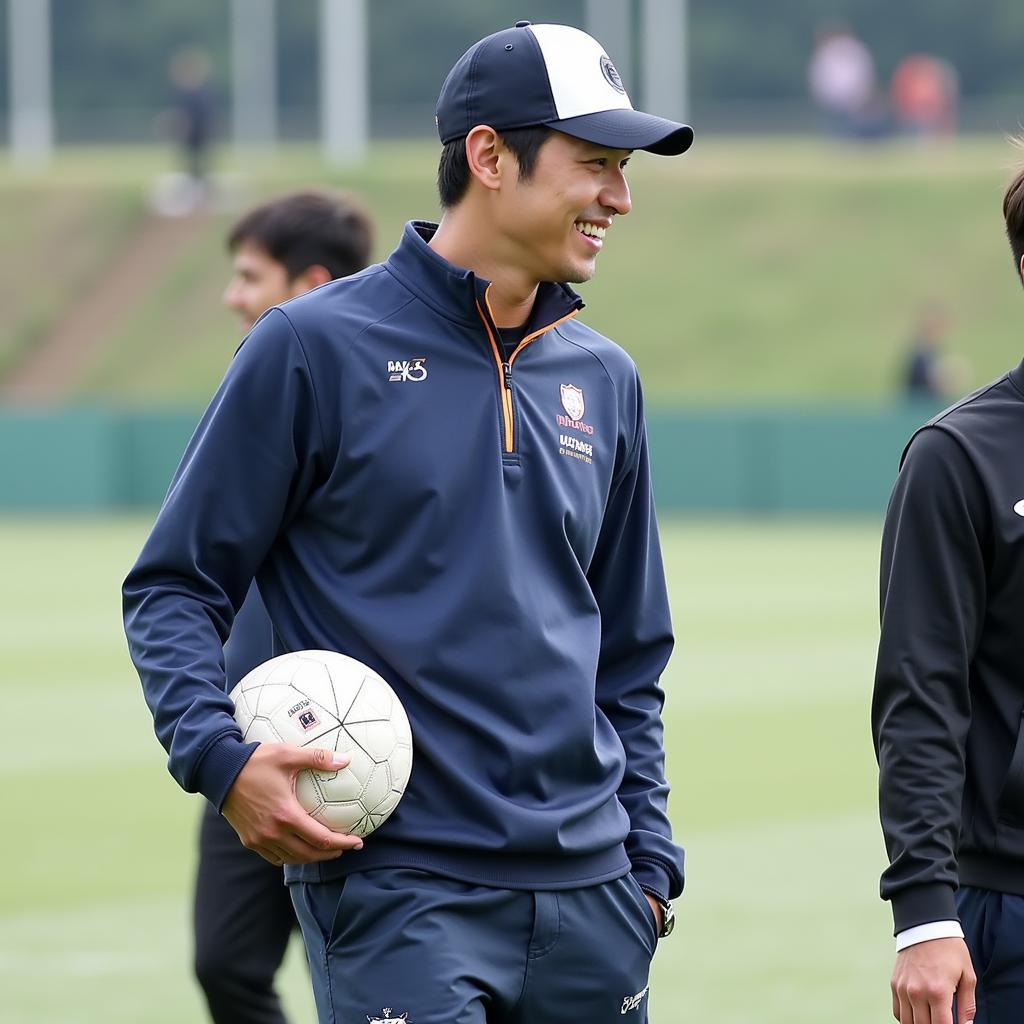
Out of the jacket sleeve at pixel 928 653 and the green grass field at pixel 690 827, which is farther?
the green grass field at pixel 690 827

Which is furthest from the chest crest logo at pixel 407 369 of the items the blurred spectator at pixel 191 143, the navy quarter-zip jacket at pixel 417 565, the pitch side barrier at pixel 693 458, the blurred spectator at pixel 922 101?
the blurred spectator at pixel 922 101

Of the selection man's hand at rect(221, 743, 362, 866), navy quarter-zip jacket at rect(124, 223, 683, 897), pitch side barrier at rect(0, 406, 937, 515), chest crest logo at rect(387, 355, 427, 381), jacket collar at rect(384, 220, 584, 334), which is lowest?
pitch side barrier at rect(0, 406, 937, 515)

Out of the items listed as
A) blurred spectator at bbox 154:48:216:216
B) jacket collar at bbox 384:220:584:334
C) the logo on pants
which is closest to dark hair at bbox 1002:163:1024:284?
jacket collar at bbox 384:220:584:334

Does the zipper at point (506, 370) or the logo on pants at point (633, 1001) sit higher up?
the zipper at point (506, 370)

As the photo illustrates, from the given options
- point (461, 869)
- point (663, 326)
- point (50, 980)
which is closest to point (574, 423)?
point (461, 869)

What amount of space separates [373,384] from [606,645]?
2.68 ft

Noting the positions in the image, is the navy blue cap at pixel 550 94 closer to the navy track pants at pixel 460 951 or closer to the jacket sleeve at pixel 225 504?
the jacket sleeve at pixel 225 504

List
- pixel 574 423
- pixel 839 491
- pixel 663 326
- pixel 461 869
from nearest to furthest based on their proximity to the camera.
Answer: pixel 461 869 < pixel 574 423 < pixel 839 491 < pixel 663 326

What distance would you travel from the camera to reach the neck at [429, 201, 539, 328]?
436 centimetres

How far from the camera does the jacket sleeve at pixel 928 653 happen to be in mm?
4000

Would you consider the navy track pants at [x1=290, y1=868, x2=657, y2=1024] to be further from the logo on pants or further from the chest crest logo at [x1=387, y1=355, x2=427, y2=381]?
the chest crest logo at [x1=387, y1=355, x2=427, y2=381]

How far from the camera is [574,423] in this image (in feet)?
14.4

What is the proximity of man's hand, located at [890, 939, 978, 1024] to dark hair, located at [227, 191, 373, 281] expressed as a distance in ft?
9.69

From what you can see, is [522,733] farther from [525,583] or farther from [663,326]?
→ [663,326]
